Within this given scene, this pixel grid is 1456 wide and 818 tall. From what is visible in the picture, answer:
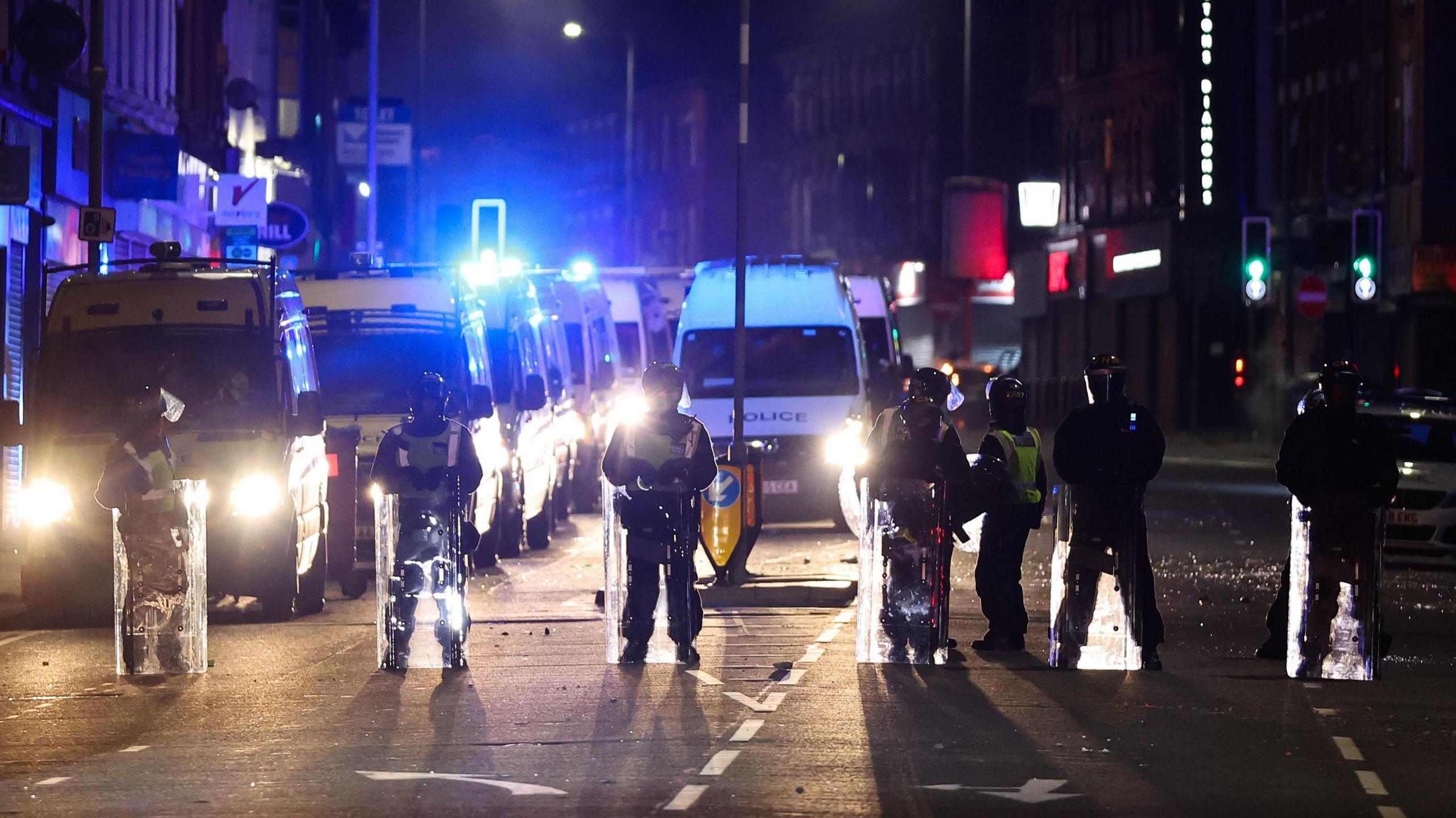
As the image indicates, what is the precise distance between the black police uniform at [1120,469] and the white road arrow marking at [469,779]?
515 centimetres

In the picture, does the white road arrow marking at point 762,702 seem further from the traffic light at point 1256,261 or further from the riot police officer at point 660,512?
the traffic light at point 1256,261

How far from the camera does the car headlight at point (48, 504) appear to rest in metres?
17.3

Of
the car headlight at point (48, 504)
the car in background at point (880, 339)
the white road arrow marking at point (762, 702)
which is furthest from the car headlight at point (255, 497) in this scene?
the car in background at point (880, 339)

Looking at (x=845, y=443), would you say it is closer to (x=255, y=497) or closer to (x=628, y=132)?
(x=255, y=497)

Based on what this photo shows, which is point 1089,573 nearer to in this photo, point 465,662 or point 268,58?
point 465,662

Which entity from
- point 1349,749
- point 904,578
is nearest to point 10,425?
point 904,578

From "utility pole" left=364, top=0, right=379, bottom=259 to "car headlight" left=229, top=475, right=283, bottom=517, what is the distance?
2544 centimetres

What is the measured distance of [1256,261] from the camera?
4041 centimetres

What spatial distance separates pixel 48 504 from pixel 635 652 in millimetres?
4868

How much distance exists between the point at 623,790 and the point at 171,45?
2914 cm

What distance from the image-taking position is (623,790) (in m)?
9.94

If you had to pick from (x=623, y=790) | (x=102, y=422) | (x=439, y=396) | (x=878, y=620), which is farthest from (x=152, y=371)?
(x=623, y=790)

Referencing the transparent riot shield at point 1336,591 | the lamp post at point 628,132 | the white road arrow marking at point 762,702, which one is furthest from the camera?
the lamp post at point 628,132

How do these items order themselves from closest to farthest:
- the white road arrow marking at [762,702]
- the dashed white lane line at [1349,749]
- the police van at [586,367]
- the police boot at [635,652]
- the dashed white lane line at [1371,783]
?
the dashed white lane line at [1371,783] → the dashed white lane line at [1349,749] → the white road arrow marking at [762,702] → the police boot at [635,652] → the police van at [586,367]
